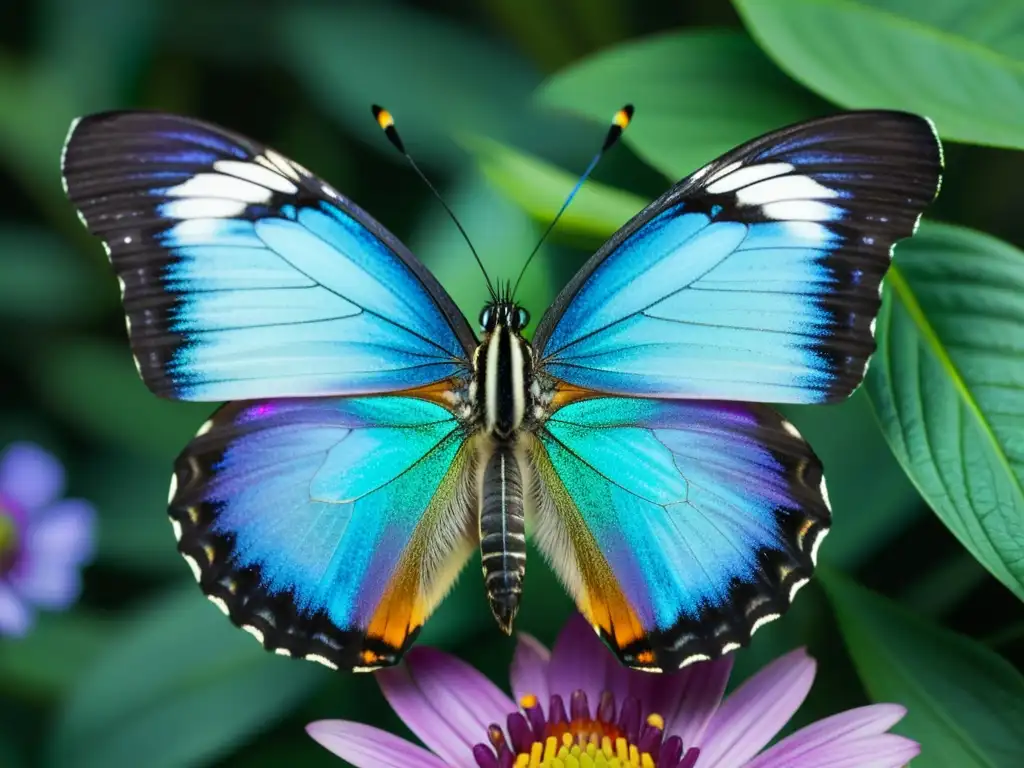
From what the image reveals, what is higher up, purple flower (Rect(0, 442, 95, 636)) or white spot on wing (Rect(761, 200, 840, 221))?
white spot on wing (Rect(761, 200, 840, 221))

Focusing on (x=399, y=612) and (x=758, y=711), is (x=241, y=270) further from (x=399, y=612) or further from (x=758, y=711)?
(x=758, y=711)

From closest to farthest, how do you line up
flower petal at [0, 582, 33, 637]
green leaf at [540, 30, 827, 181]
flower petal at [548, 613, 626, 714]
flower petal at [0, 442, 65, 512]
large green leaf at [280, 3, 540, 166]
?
flower petal at [548, 613, 626, 714]
green leaf at [540, 30, 827, 181]
flower petal at [0, 582, 33, 637]
flower petal at [0, 442, 65, 512]
large green leaf at [280, 3, 540, 166]

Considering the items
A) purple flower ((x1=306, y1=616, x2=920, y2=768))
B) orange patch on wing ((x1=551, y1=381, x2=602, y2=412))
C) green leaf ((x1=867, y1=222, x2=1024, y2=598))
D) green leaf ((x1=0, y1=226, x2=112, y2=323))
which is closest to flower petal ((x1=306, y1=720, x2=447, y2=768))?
purple flower ((x1=306, y1=616, x2=920, y2=768))

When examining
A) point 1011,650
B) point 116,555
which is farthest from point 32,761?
point 1011,650

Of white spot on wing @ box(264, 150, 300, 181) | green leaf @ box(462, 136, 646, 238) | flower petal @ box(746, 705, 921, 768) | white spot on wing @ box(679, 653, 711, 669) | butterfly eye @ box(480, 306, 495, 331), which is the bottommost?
flower petal @ box(746, 705, 921, 768)

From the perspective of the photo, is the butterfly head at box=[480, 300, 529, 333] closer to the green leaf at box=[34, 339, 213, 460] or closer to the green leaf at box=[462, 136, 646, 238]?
the green leaf at box=[462, 136, 646, 238]

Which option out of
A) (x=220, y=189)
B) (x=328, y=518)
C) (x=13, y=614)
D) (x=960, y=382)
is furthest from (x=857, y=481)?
(x=13, y=614)

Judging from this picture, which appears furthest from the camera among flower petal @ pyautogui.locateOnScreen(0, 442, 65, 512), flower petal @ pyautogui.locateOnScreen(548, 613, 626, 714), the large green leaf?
the large green leaf

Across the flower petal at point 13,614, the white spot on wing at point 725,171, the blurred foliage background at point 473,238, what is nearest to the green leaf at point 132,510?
the blurred foliage background at point 473,238
